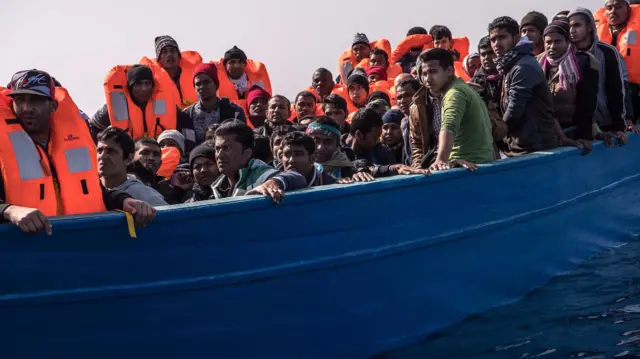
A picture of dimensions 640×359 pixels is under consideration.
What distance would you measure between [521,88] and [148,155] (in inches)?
121

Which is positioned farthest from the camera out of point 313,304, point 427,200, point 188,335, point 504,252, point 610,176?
point 610,176

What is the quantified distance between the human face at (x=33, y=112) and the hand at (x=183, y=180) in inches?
84.6

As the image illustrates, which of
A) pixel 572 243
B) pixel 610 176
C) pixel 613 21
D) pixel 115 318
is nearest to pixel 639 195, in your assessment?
pixel 610 176

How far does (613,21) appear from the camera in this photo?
9133 mm

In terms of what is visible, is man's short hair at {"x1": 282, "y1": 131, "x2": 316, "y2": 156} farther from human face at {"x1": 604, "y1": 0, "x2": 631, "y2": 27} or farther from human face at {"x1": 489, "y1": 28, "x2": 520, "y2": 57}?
human face at {"x1": 604, "y1": 0, "x2": 631, "y2": 27}

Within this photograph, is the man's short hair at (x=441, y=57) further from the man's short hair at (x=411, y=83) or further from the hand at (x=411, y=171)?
the man's short hair at (x=411, y=83)

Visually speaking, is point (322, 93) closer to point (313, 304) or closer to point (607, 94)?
point (607, 94)

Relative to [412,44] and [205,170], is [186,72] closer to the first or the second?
[205,170]

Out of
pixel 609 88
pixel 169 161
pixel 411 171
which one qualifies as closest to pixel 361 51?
pixel 609 88

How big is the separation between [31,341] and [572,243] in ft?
15.4

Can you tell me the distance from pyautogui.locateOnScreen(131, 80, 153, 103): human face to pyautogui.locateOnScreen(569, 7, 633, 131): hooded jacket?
426cm

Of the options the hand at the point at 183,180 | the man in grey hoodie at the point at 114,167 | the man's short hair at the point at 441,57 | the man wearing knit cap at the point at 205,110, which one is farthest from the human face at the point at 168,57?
the man's short hair at the point at 441,57

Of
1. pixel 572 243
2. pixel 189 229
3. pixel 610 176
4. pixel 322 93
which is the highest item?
pixel 322 93

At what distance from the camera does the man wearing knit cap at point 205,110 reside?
23.9 ft
